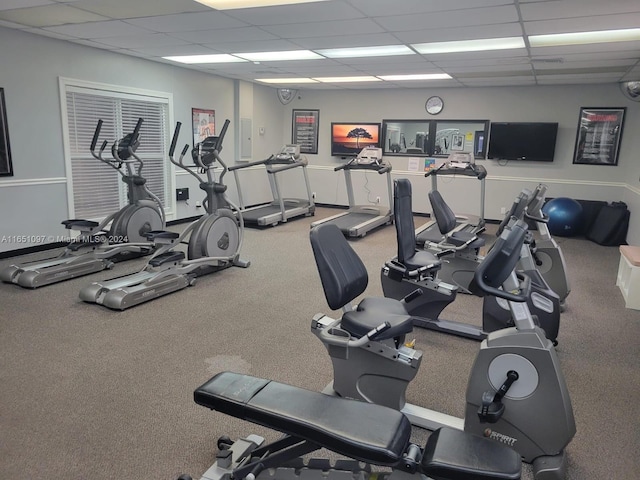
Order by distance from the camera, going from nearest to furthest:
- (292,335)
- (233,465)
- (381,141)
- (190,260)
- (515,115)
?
1. (233,465)
2. (292,335)
3. (190,260)
4. (515,115)
5. (381,141)

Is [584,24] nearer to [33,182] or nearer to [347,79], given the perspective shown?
[347,79]

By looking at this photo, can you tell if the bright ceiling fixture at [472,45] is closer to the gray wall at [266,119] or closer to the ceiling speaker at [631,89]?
the ceiling speaker at [631,89]

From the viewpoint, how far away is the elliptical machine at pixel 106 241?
4.38 metres

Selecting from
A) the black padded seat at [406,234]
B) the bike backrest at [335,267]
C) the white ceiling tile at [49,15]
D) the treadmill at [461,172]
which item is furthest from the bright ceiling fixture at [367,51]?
the bike backrest at [335,267]

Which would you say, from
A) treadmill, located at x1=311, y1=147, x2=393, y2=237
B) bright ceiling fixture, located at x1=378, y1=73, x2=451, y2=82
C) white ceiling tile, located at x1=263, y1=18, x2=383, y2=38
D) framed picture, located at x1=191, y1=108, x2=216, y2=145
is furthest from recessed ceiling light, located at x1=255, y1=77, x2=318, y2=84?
white ceiling tile, located at x1=263, y1=18, x2=383, y2=38

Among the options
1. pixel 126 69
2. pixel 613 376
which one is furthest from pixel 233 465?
pixel 126 69

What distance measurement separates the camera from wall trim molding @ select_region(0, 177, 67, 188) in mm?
5000

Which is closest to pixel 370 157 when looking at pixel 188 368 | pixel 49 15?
pixel 49 15

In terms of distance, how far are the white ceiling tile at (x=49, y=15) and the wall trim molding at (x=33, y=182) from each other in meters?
1.67

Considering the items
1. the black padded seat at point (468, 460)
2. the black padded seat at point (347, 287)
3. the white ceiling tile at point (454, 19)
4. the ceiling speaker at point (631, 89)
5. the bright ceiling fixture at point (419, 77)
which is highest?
the bright ceiling fixture at point (419, 77)

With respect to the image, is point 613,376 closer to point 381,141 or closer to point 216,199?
point 216,199

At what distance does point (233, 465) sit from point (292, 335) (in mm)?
1570

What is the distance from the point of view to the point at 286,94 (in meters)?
9.45

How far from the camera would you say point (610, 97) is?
7.25 m
